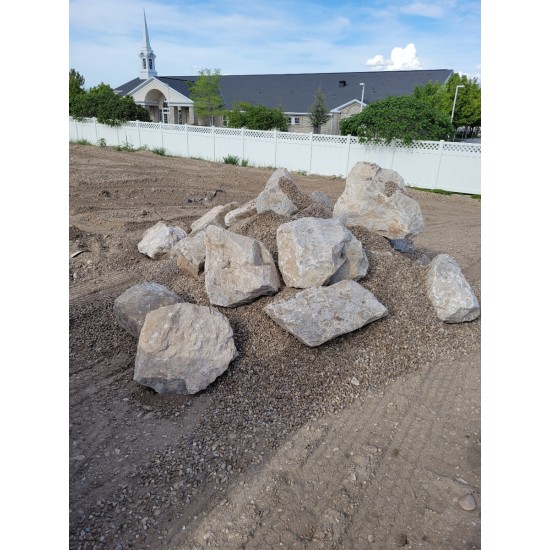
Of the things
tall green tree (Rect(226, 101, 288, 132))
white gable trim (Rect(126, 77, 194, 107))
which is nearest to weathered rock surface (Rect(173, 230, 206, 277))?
tall green tree (Rect(226, 101, 288, 132))

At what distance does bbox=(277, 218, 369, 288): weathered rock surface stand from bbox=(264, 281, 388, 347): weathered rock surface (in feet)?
0.57

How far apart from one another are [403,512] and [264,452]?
86 cm

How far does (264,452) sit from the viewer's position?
104 inches

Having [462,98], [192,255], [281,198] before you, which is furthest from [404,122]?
[462,98]

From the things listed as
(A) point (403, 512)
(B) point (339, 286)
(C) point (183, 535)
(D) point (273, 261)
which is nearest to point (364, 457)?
(A) point (403, 512)

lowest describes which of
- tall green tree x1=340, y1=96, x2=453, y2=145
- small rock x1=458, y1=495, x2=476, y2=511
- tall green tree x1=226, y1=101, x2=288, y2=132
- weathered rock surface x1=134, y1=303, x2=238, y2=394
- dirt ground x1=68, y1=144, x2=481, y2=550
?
small rock x1=458, y1=495, x2=476, y2=511

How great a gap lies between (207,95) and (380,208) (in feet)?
81.7

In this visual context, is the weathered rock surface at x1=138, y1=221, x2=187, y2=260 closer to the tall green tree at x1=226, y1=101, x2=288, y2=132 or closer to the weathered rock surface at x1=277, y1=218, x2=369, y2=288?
the weathered rock surface at x1=277, y1=218, x2=369, y2=288

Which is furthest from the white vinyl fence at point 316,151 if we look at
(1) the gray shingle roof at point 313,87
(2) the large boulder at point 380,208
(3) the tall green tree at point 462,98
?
(3) the tall green tree at point 462,98

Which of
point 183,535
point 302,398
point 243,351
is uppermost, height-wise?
→ point 243,351

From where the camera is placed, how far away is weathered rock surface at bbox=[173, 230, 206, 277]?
14.5 ft

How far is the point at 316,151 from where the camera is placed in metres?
14.4

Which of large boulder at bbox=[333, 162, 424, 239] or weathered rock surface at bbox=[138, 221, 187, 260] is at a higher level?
large boulder at bbox=[333, 162, 424, 239]
